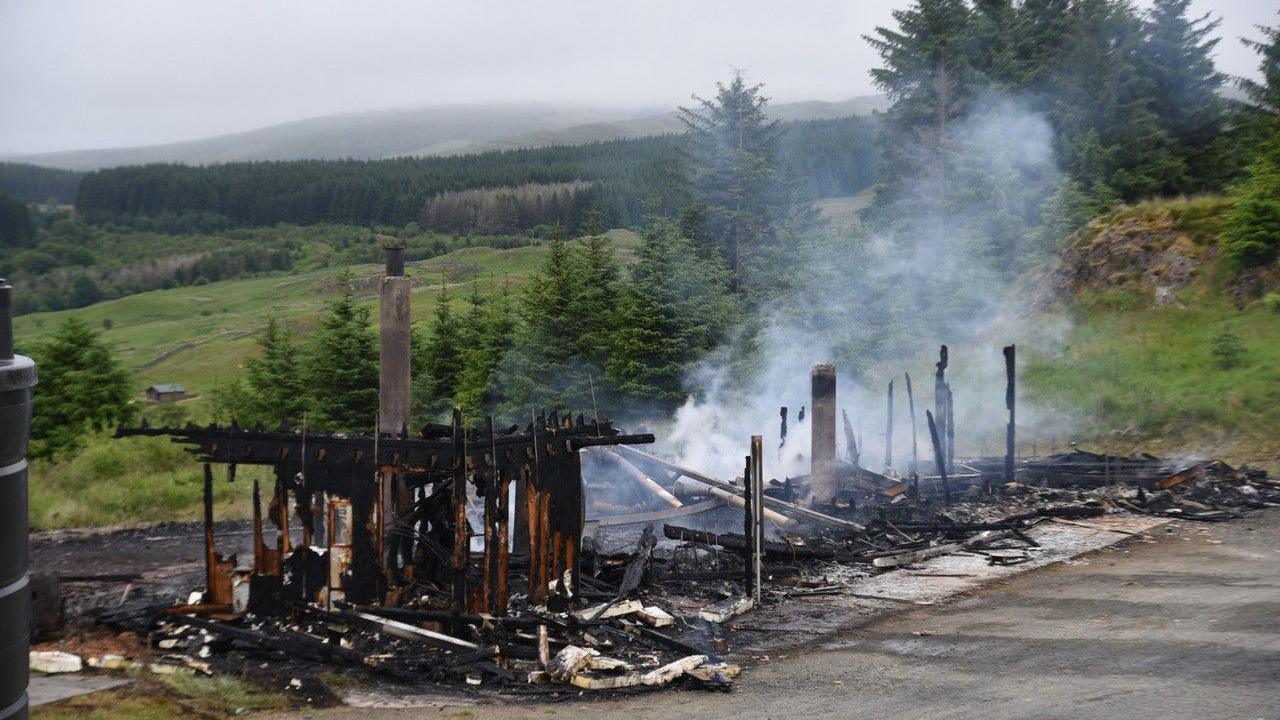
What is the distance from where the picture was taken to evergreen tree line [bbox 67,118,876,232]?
97.9 m

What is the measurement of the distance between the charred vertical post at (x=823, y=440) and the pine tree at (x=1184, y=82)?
104ft

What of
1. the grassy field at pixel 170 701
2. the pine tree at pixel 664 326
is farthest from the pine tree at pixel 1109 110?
the grassy field at pixel 170 701

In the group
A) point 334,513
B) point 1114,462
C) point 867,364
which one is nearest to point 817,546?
point 334,513

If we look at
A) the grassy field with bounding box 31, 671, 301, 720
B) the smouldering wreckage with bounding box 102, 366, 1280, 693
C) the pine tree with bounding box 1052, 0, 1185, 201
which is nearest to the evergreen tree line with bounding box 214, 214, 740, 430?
the smouldering wreckage with bounding box 102, 366, 1280, 693

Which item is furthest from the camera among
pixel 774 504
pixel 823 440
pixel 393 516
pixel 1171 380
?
pixel 1171 380

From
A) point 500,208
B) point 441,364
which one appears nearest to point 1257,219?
point 441,364

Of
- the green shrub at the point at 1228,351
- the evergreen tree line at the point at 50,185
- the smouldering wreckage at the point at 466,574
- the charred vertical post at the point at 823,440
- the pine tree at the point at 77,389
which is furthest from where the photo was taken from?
the evergreen tree line at the point at 50,185

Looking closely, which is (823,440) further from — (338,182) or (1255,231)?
(338,182)

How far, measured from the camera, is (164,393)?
63.5 meters

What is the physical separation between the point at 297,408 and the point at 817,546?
2710 centimetres

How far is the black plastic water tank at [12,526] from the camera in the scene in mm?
2918

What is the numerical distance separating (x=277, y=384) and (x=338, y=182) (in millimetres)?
84967

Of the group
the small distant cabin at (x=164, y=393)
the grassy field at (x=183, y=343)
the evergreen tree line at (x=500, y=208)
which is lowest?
the small distant cabin at (x=164, y=393)

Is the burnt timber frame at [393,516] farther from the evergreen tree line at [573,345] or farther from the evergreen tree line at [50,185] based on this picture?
the evergreen tree line at [50,185]
